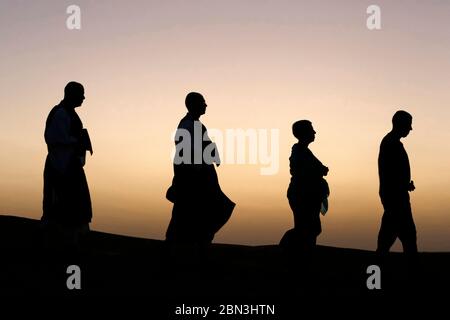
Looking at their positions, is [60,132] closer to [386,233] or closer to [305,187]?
[305,187]

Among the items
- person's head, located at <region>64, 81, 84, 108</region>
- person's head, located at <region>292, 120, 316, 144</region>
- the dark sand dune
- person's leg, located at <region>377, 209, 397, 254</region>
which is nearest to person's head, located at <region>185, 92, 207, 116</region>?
person's head, located at <region>292, 120, 316, 144</region>

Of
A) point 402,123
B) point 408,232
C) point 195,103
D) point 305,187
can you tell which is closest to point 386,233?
point 408,232

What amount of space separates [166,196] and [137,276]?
1423 millimetres

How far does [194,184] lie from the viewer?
35.9 ft

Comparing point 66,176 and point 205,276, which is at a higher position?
point 66,176

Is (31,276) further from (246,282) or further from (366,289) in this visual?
(366,289)

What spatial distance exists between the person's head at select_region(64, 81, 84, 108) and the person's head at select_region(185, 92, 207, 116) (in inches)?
63.1

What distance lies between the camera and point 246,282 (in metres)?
10.0

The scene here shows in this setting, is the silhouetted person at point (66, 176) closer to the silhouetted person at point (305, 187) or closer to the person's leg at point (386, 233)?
the silhouetted person at point (305, 187)

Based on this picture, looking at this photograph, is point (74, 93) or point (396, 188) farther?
point (396, 188)

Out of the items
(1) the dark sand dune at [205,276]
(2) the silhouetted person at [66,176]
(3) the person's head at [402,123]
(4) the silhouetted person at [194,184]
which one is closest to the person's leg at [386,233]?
(1) the dark sand dune at [205,276]

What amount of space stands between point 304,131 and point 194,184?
6.23ft

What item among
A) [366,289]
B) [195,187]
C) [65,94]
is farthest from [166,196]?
[366,289]

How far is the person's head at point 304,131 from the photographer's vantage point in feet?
36.9
